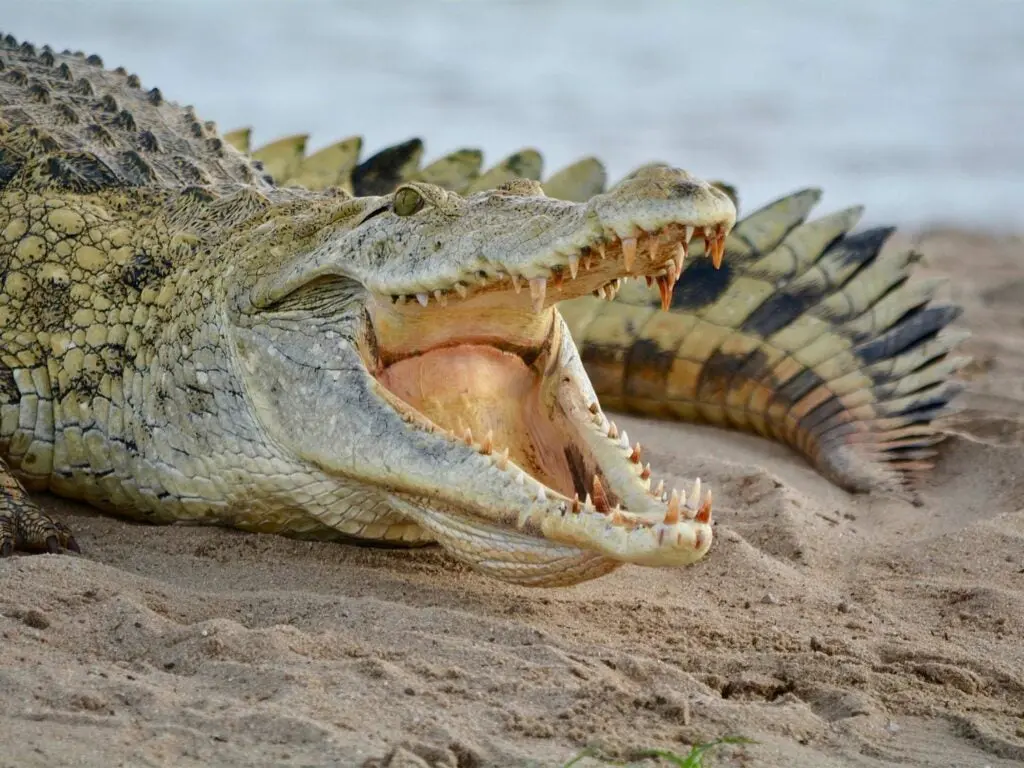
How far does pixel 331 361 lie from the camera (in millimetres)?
3451

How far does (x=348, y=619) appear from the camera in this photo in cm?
307

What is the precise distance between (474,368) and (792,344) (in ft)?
7.33

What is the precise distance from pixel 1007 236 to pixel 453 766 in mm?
10218

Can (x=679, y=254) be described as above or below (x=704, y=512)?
above

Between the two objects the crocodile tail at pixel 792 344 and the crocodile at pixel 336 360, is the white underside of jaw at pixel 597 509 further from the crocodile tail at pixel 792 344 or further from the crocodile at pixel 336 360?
the crocodile tail at pixel 792 344

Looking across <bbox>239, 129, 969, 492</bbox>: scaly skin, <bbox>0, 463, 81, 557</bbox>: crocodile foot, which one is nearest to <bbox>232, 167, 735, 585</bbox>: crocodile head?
<bbox>0, 463, 81, 557</bbox>: crocodile foot

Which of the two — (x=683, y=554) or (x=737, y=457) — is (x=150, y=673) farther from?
(x=737, y=457)

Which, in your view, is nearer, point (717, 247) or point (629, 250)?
point (629, 250)

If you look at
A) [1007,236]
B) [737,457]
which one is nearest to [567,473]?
[737,457]

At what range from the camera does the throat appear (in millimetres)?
3590

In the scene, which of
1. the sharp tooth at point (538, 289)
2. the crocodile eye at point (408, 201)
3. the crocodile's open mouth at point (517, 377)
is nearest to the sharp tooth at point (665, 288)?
the crocodile's open mouth at point (517, 377)

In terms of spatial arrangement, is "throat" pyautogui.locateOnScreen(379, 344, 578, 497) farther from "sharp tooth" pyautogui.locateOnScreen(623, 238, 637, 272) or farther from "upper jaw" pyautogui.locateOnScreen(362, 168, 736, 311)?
"sharp tooth" pyautogui.locateOnScreen(623, 238, 637, 272)

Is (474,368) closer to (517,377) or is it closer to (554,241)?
(517,377)

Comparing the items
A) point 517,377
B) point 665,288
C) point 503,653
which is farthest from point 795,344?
point 503,653
